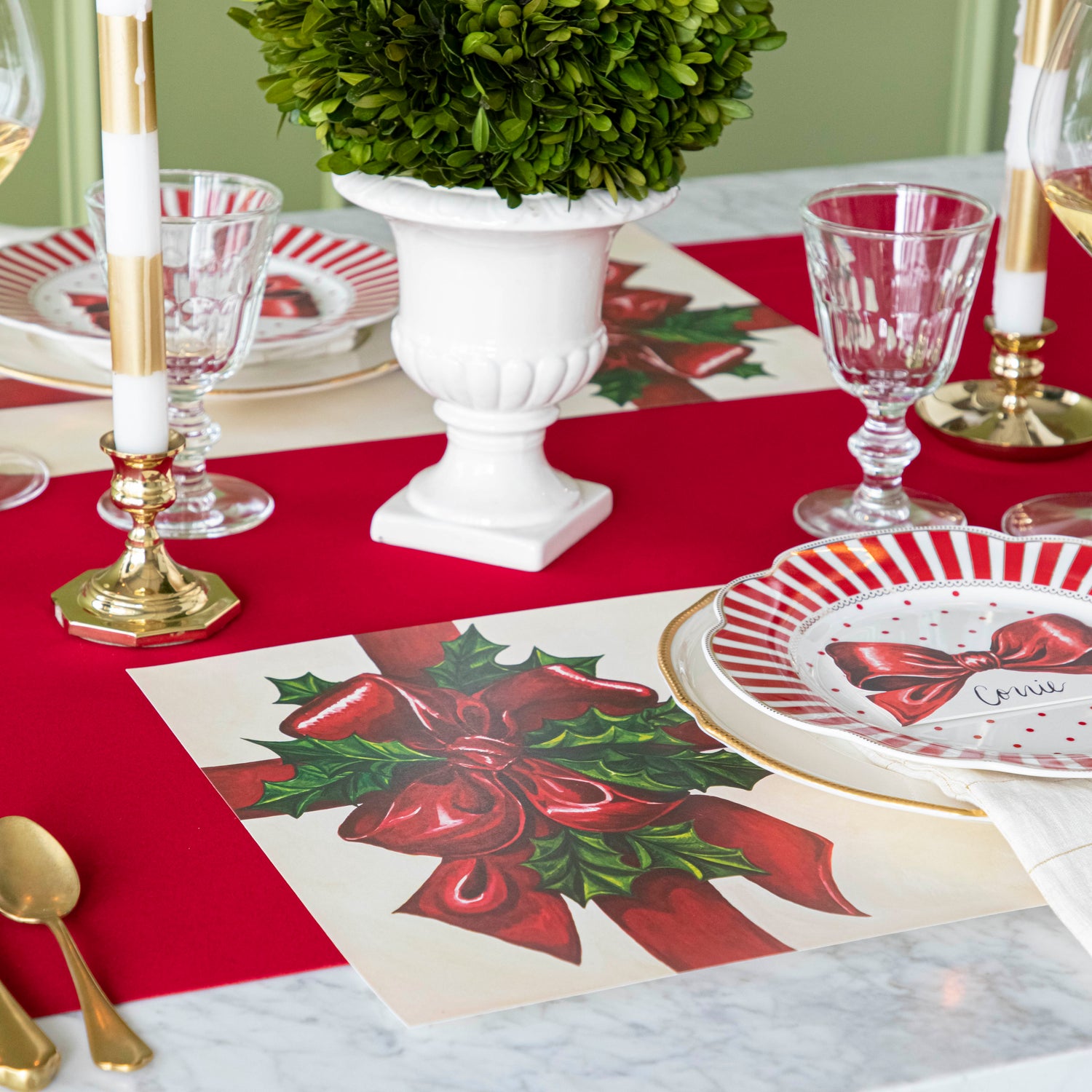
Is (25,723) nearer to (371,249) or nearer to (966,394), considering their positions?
(371,249)

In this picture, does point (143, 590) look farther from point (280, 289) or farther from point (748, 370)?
point (748, 370)

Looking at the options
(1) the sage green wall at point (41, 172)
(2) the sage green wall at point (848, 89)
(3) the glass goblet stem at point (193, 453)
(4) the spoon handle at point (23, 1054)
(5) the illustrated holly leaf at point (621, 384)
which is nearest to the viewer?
(4) the spoon handle at point (23, 1054)

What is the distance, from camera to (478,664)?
83 centimetres

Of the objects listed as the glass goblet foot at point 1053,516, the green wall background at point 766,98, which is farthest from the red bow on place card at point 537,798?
the green wall background at point 766,98

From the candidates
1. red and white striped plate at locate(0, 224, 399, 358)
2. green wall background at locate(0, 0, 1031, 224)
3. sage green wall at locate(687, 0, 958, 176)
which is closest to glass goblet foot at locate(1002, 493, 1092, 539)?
red and white striped plate at locate(0, 224, 399, 358)

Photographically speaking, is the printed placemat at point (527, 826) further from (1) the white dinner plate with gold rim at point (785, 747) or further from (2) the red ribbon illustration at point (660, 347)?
(2) the red ribbon illustration at point (660, 347)

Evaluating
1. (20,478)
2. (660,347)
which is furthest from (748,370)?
(20,478)

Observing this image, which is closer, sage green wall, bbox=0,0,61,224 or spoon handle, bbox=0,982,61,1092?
spoon handle, bbox=0,982,61,1092

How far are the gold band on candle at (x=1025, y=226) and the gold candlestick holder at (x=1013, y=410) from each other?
0.16 ft

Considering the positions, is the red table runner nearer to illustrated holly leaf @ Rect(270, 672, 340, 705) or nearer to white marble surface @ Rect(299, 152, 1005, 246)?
illustrated holly leaf @ Rect(270, 672, 340, 705)

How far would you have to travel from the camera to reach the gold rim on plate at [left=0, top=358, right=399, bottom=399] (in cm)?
108

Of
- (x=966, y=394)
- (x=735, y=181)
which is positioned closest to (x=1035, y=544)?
(x=966, y=394)

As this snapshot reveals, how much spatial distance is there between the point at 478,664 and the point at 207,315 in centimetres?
28

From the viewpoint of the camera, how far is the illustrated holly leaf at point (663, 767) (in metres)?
0.72
